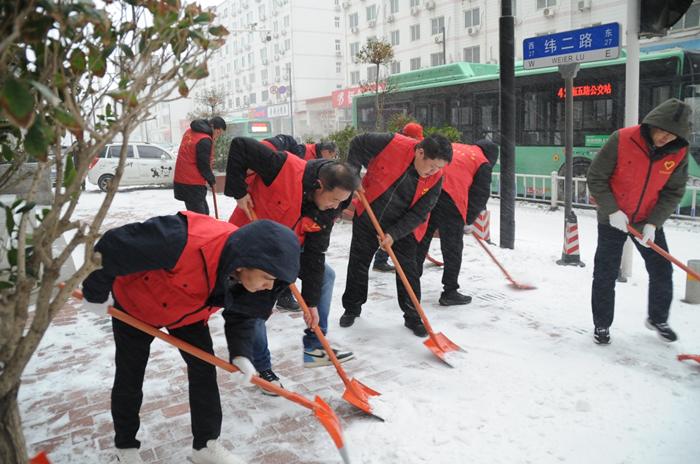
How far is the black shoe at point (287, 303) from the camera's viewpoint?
15.6ft

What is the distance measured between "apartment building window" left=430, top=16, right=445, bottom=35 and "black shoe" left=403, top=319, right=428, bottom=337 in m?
28.0

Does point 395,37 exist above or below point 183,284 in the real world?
above

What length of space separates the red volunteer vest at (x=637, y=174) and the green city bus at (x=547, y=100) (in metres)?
5.90

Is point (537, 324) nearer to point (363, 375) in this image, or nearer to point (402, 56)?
point (363, 375)

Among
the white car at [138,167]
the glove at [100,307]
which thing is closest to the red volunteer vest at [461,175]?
the glove at [100,307]

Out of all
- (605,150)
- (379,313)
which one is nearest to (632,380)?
(605,150)

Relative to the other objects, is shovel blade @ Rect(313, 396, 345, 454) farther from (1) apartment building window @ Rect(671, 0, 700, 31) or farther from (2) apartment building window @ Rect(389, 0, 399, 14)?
(2) apartment building window @ Rect(389, 0, 399, 14)

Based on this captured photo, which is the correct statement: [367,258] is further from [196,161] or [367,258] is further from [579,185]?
[579,185]

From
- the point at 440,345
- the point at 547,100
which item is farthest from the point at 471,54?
the point at 440,345

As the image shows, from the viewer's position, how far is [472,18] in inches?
1073

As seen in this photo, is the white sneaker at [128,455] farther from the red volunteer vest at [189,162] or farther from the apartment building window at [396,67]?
the apartment building window at [396,67]

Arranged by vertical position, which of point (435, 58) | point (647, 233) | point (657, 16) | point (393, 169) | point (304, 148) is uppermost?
point (435, 58)

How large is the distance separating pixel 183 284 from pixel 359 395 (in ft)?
4.22

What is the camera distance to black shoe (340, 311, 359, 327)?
434 cm
